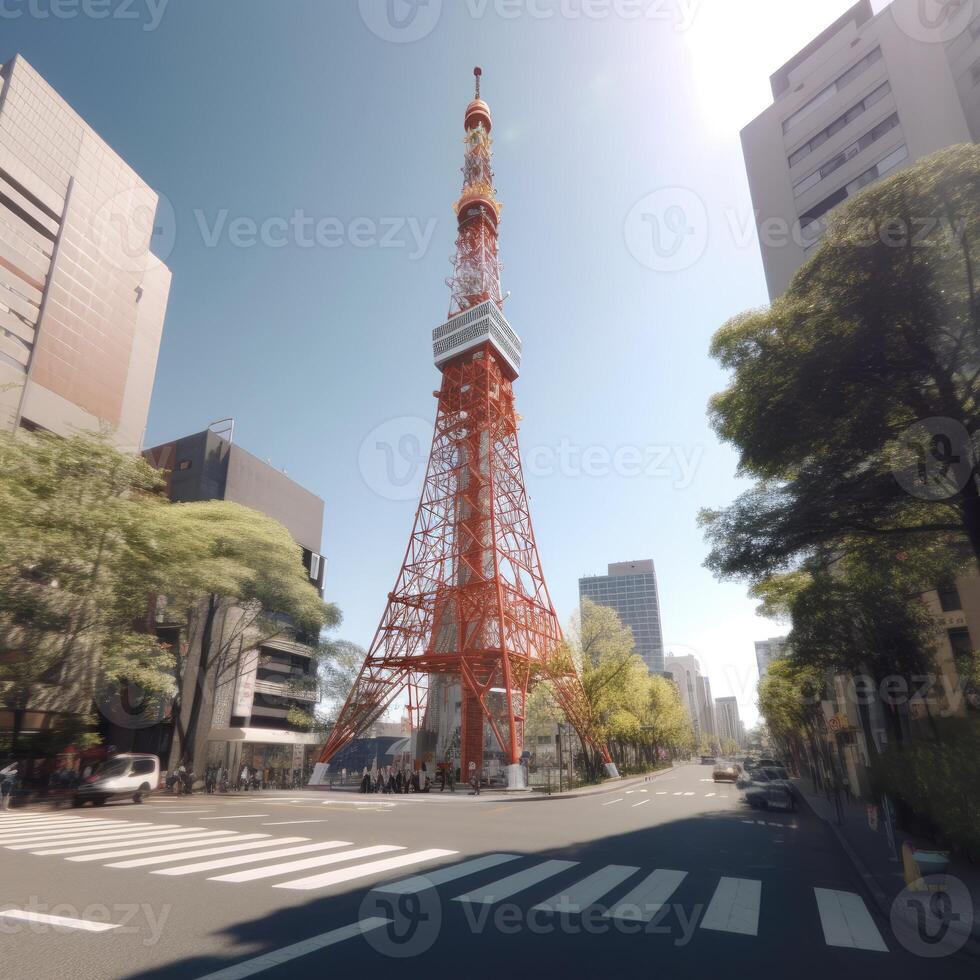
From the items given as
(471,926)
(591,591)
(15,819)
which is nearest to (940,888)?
(471,926)

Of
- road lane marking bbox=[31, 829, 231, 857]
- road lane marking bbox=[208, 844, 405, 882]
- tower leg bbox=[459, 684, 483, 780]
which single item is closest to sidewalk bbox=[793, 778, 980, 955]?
road lane marking bbox=[208, 844, 405, 882]

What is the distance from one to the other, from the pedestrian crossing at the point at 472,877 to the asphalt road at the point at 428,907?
0.15 ft

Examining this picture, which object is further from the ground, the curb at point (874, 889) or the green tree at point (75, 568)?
the green tree at point (75, 568)

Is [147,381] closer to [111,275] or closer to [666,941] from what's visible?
[111,275]

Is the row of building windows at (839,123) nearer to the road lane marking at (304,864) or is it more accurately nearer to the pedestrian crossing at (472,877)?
the pedestrian crossing at (472,877)

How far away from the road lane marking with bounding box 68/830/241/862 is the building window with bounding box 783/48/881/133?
49426 mm

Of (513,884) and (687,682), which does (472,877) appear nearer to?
(513,884)

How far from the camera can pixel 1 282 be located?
123ft

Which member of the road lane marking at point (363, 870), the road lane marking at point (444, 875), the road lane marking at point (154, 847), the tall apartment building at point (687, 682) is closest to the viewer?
the road lane marking at point (444, 875)

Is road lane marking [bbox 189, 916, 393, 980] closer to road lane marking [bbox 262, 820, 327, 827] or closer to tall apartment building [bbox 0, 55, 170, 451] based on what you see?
road lane marking [bbox 262, 820, 327, 827]

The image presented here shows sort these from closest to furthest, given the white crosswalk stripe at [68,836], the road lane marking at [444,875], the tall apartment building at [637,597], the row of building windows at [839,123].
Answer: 1. the road lane marking at [444,875]
2. the white crosswalk stripe at [68,836]
3. the row of building windows at [839,123]
4. the tall apartment building at [637,597]

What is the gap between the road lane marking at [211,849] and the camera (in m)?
9.37

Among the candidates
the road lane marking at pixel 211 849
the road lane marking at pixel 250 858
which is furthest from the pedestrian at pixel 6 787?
the road lane marking at pixel 250 858

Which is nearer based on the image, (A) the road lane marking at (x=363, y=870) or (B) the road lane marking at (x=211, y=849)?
(A) the road lane marking at (x=363, y=870)
